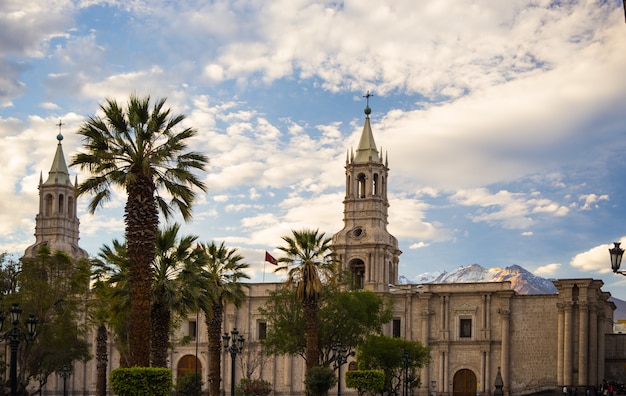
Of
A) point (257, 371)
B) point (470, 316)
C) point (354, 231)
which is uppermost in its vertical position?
point (354, 231)

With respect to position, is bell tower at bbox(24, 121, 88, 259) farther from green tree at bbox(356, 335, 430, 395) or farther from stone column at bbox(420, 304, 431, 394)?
green tree at bbox(356, 335, 430, 395)

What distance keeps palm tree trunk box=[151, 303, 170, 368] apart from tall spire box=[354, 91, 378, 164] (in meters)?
39.6

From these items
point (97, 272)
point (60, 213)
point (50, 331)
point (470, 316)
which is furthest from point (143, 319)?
point (60, 213)

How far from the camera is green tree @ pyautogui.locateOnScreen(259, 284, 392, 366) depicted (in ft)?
186

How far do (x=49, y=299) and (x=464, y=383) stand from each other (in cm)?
3095

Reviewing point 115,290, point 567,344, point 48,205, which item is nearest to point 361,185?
point 567,344

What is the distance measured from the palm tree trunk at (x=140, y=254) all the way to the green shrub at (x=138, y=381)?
56 centimetres

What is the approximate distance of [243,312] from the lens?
76125 mm

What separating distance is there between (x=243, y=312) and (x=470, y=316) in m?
17.8

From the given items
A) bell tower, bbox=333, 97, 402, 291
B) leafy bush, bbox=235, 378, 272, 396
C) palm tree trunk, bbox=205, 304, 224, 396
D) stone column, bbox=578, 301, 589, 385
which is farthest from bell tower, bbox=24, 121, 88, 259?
stone column, bbox=578, 301, 589, 385

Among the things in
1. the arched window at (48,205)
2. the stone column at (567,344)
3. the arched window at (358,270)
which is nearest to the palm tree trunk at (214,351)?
the arched window at (358,270)

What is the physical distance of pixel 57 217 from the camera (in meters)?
85.5

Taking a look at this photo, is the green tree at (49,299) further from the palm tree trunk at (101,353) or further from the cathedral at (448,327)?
the cathedral at (448,327)

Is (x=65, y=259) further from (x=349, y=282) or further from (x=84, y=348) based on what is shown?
(x=349, y=282)
